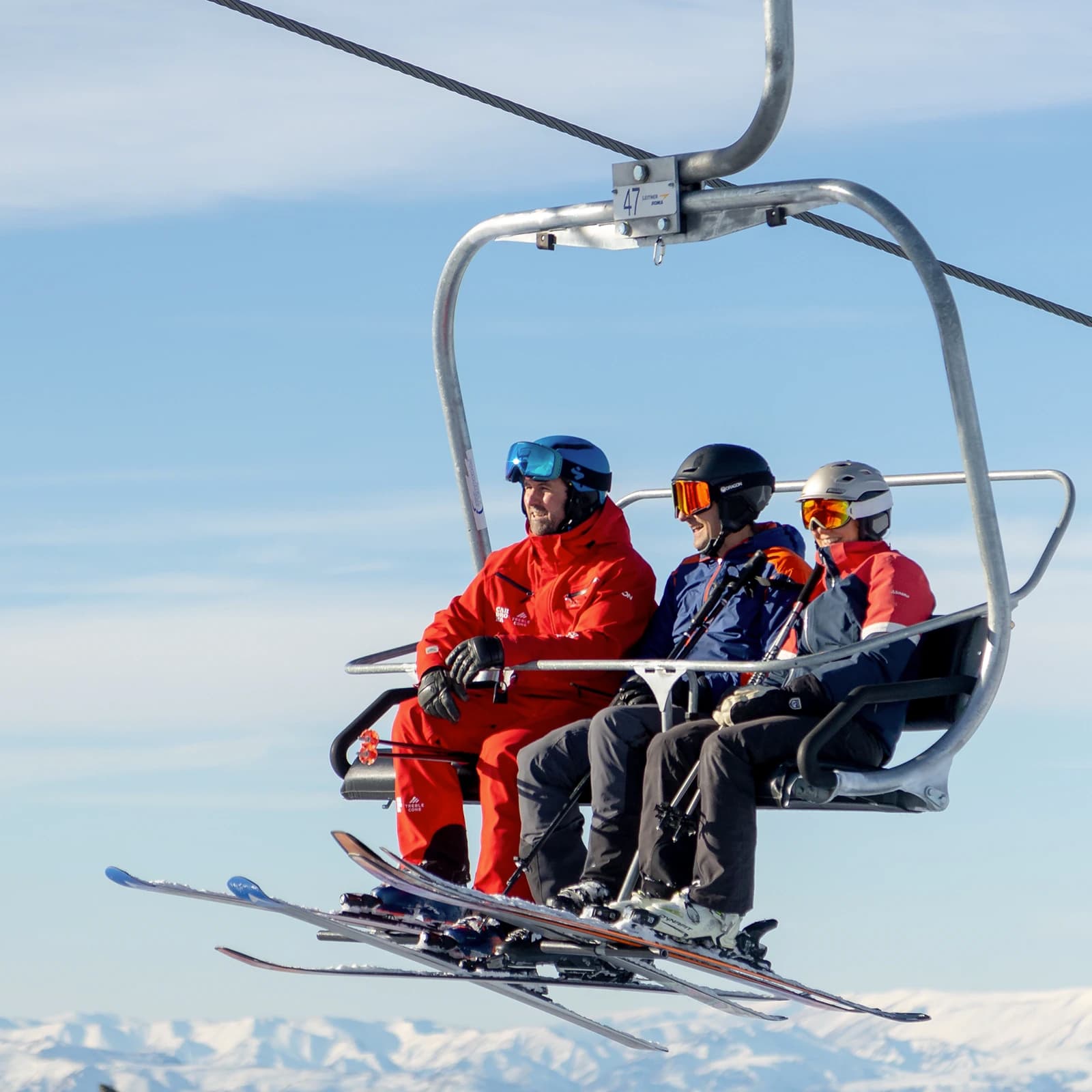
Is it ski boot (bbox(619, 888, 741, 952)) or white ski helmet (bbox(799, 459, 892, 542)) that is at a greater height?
white ski helmet (bbox(799, 459, 892, 542))

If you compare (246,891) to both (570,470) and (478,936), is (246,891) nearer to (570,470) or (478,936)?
(478,936)

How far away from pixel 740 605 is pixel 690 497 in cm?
47

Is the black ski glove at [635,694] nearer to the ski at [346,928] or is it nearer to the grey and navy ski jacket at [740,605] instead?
the grey and navy ski jacket at [740,605]

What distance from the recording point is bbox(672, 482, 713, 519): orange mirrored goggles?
7.93m

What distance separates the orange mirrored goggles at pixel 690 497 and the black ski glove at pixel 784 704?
32.1 inches

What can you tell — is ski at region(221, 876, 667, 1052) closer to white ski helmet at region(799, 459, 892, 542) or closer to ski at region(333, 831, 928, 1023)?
ski at region(333, 831, 928, 1023)

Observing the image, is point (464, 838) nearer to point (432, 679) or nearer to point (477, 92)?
point (432, 679)

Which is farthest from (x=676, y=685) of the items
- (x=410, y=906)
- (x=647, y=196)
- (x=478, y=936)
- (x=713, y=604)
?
(x=647, y=196)

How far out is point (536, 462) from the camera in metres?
8.11

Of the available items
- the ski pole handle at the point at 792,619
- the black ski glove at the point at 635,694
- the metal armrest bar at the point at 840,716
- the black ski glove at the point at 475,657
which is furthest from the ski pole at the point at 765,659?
the black ski glove at the point at 475,657

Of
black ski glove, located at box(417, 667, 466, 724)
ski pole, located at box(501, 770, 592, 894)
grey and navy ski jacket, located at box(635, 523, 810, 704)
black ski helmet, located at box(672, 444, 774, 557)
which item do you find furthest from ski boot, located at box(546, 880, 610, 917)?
black ski helmet, located at box(672, 444, 774, 557)

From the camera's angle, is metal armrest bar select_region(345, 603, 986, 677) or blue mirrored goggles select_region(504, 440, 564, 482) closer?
metal armrest bar select_region(345, 603, 986, 677)

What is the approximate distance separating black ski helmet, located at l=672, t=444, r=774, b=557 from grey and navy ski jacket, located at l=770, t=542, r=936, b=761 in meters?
0.39

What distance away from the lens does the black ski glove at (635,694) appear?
779 cm
